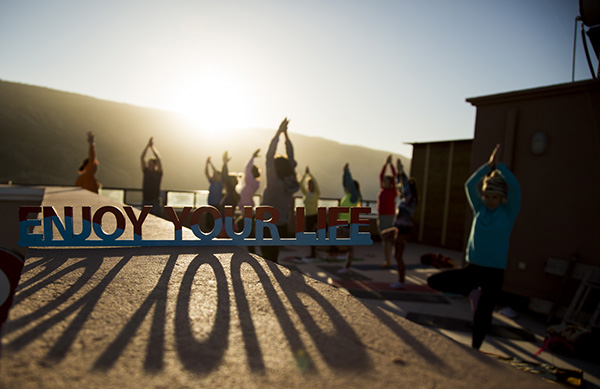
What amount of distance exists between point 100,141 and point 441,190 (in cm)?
7668

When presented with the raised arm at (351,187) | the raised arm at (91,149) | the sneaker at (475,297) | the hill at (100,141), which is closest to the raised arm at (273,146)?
the sneaker at (475,297)

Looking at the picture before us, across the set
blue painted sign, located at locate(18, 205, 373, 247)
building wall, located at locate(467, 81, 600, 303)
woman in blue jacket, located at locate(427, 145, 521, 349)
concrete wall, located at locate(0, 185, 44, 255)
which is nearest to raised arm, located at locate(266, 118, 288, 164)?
blue painted sign, located at locate(18, 205, 373, 247)

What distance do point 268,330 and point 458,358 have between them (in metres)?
0.51

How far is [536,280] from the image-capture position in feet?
18.1

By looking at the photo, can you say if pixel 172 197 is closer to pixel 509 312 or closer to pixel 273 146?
pixel 273 146

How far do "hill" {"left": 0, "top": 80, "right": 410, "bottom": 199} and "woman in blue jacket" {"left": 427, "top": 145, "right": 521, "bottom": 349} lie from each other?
181 ft

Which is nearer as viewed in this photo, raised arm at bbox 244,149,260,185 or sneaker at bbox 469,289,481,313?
sneaker at bbox 469,289,481,313

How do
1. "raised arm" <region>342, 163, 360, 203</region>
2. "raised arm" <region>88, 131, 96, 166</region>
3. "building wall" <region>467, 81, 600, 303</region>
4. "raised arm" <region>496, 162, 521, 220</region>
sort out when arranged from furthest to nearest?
1. "raised arm" <region>342, 163, 360, 203</region>
2. "raised arm" <region>88, 131, 96, 166</region>
3. "building wall" <region>467, 81, 600, 303</region>
4. "raised arm" <region>496, 162, 521, 220</region>

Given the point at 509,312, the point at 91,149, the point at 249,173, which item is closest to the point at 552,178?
the point at 509,312

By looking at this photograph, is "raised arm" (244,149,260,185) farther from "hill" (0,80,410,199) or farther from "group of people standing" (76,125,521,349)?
"hill" (0,80,410,199)

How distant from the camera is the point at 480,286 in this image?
3.41 m

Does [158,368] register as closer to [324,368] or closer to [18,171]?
[324,368]

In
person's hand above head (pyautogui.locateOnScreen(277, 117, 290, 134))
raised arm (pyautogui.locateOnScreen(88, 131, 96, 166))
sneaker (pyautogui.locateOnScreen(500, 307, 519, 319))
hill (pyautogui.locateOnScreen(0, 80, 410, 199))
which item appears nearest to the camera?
person's hand above head (pyautogui.locateOnScreen(277, 117, 290, 134))

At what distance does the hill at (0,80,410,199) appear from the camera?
193 ft
